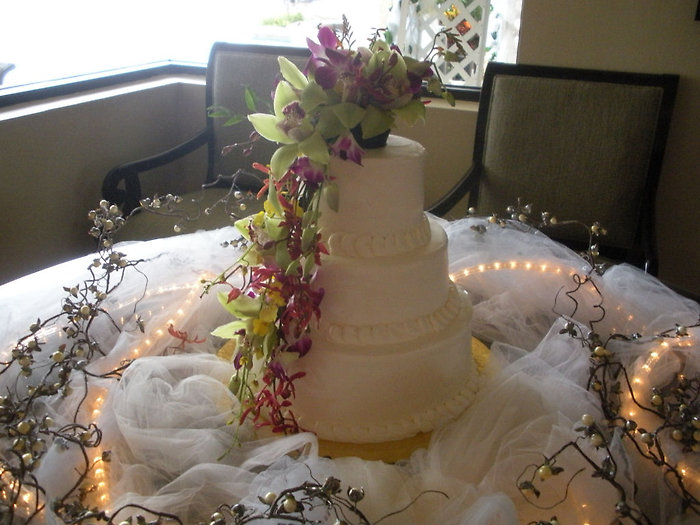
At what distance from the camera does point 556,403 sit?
1097 millimetres

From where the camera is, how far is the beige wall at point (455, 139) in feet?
7.27

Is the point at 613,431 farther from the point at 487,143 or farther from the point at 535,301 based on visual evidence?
the point at 487,143

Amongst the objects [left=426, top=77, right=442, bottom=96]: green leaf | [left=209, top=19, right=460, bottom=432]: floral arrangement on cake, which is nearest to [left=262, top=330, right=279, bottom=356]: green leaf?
[left=209, top=19, right=460, bottom=432]: floral arrangement on cake

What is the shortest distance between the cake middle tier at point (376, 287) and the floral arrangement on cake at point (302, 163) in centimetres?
3

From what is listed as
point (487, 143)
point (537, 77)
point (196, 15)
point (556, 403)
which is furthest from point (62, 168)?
point (556, 403)

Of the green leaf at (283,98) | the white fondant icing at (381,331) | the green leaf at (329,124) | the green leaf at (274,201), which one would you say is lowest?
the white fondant icing at (381,331)

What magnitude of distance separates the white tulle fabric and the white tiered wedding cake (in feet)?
0.31

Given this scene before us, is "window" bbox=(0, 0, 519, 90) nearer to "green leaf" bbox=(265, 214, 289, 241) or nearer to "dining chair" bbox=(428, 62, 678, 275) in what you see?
"dining chair" bbox=(428, 62, 678, 275)

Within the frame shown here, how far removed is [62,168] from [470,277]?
172 cm

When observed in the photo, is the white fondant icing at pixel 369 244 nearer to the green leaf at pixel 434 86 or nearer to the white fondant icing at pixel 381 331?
the white fondant icing at pixel 381 331

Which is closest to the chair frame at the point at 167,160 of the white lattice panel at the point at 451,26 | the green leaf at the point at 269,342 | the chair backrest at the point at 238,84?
A: the chair backrest at the point at 238,84

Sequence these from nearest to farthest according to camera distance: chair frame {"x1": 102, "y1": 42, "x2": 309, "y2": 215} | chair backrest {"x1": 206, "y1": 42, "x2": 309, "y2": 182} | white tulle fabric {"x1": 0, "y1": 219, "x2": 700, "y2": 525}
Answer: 1. white tulle fabric {"x1": 0, "y1": 219, "x2": 700, "y2": 525}
2. chair frame {"x1": 102, "y1": 42, "x2": 309, "y2": 215}
3. chair backrest {"x1": 206, "y1": 42, "x2": 309, "y2": 182}

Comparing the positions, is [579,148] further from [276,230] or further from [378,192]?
[276,230]

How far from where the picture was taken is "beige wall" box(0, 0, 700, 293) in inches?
87.2
